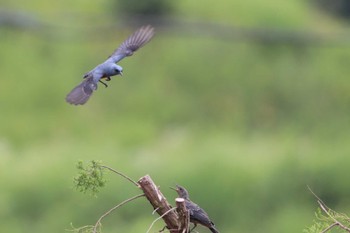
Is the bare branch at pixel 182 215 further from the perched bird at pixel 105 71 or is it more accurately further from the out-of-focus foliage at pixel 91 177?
the perched bird at pixel 105 71

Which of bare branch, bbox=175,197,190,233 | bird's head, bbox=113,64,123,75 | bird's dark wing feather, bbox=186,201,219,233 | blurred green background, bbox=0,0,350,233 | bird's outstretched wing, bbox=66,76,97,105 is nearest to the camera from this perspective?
bare branch, bbox=175,197,190,233

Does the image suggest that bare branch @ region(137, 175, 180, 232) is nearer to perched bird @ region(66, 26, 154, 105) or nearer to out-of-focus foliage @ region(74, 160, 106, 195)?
out-of-focus foliage @ region(74, 160, 106, 195)

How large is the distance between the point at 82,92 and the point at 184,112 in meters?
14.6

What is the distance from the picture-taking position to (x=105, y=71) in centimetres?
748

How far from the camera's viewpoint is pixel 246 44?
2345 cm

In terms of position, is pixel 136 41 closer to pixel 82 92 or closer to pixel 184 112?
pixel 82 92

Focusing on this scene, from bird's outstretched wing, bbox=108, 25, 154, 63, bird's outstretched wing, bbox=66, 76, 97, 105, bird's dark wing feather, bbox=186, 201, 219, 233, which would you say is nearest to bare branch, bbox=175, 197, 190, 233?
bird's dark wing feather, bbox=186, 201, 219, 233

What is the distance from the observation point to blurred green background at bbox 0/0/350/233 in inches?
682

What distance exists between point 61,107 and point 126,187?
4.73 meters

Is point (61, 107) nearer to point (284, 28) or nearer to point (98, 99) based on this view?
point (98, 99)

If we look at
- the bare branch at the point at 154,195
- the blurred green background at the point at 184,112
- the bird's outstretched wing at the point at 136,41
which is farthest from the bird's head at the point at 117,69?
the blurred green background at the point at 184,112

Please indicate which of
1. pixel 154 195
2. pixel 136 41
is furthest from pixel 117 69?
pixel 154 195

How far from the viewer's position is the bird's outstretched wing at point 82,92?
274 inches

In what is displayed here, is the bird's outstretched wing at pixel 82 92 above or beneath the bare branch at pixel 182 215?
above
